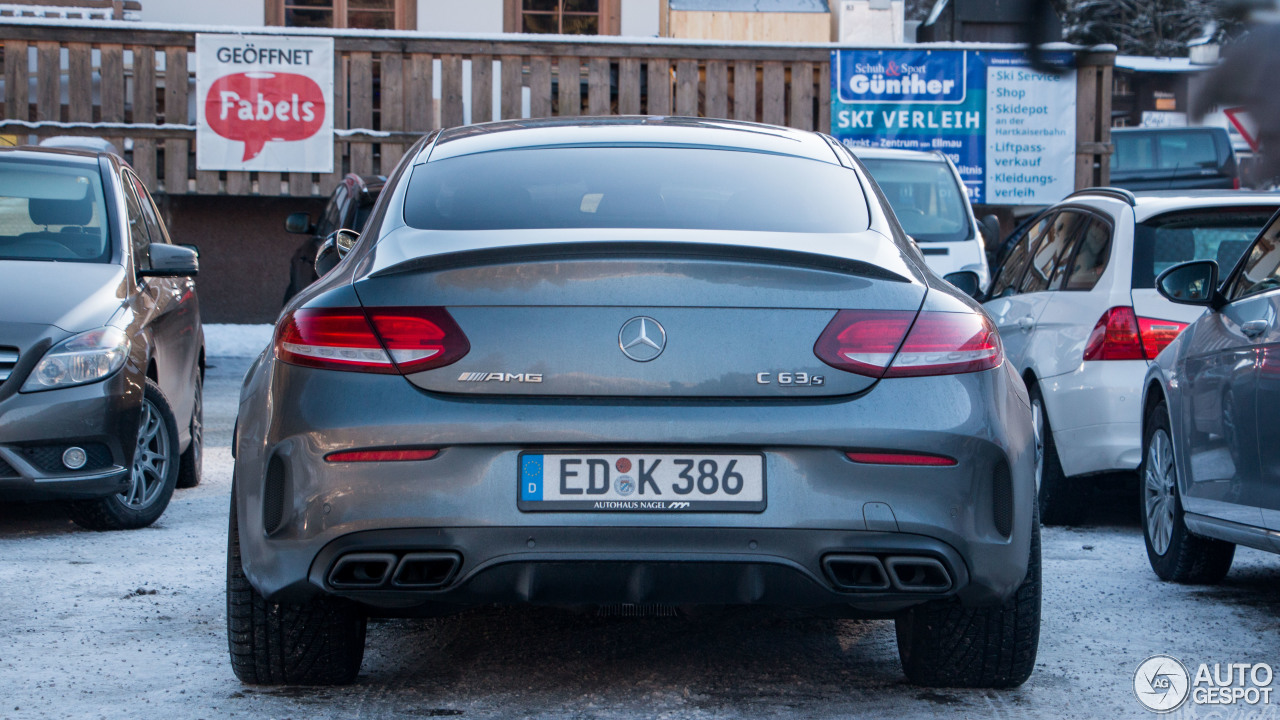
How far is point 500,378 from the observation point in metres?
3.17

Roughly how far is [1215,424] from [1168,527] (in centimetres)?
68

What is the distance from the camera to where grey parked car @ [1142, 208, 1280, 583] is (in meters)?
4.51

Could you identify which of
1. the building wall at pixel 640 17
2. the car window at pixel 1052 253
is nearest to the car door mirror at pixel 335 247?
the car window at pixel 1052 253

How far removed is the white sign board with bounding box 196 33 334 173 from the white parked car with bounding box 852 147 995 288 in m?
5.41

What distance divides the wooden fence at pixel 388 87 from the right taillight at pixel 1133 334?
880cm

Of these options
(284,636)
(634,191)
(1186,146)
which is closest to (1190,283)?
(634,191)

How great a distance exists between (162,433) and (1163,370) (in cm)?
408

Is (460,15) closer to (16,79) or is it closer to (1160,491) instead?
(16,79)

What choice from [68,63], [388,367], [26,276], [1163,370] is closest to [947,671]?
[388,367]

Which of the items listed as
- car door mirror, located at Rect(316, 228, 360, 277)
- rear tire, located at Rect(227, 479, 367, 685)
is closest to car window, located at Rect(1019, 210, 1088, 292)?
car door mirror, located at Rect(316, 228, 360, 277)

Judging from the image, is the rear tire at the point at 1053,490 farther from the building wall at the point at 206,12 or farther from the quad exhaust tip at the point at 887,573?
the building wall at the point at 206,12

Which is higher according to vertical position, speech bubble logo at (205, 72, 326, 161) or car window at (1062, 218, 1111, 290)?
speech bubble logo at (205, 72, 326, 161)

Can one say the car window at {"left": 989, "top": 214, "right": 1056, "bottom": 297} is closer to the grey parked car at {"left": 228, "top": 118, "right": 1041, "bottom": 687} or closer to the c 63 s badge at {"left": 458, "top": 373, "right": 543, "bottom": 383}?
the grey parked car at {"left": 228, "top": 118, "right": 1041, "bottom": 687}

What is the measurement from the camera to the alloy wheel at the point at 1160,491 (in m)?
5.50
